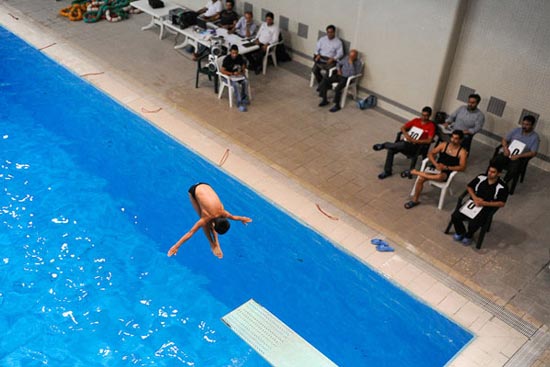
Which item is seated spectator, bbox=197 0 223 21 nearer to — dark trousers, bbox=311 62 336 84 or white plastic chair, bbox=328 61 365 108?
dark trousers, bbox=311 62 336 84

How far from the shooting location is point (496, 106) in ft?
33.0

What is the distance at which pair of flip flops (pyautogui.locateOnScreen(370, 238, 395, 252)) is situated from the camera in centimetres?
820

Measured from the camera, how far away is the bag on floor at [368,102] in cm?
1137

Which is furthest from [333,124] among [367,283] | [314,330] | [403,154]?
[314,330]

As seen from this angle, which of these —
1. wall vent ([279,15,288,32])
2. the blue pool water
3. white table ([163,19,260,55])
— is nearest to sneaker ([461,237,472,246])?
the blue pool water

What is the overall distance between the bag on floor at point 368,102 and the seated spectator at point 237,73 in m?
2.18

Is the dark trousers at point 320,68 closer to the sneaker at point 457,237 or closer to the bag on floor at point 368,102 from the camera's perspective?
the bag on floor at point 368,102

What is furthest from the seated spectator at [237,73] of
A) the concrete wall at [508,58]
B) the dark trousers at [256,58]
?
the concrete wall at [508,58]

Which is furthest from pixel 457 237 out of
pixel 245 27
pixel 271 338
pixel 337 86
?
pixel 245 27

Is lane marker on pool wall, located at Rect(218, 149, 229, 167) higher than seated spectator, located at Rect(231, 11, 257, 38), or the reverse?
seated spectator, located at Rect(231, 11, 257, 38)

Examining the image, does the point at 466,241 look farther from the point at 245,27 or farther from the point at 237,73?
the point at 245,27

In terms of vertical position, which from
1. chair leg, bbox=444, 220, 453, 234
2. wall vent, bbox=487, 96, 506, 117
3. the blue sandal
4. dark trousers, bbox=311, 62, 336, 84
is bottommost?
the blue sandal

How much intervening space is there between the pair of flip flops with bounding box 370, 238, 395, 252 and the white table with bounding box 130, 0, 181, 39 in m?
7.79

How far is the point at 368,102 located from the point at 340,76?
2.39ft
